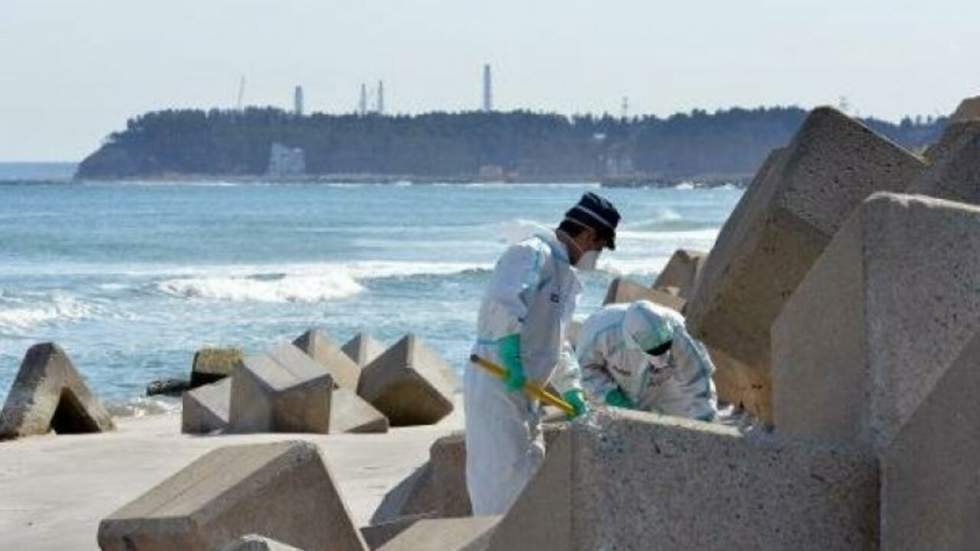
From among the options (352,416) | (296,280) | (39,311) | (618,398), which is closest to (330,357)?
(352,416)

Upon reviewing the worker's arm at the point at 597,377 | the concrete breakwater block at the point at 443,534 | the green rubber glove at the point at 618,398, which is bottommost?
the green rubber glove at the point at 618,398

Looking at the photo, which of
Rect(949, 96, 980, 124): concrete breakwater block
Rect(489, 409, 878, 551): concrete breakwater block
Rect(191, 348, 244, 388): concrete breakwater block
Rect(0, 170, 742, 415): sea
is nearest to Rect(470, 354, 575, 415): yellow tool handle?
Rect(0, 170, 742, 415): sea

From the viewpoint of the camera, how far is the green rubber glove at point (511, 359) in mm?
6992

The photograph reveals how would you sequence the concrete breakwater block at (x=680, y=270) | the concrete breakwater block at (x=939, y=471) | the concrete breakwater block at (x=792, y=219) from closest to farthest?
Result: the concrete breakwater block at (x=939, y=471) < the concrete breakwater block at (x=792, y=219) < the concrete breakwater block at (x=680, y=270)

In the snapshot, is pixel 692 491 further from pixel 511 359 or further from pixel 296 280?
pixel 296 280

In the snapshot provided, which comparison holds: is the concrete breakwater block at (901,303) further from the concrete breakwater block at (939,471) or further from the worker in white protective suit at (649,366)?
the worker in white protective suit at (649,366)

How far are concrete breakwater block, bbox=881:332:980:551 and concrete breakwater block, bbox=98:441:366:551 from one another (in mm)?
2168

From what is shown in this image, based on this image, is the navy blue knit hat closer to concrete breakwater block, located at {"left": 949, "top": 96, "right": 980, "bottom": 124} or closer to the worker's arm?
the worker's arm

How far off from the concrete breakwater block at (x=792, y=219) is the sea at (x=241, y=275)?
0.72m

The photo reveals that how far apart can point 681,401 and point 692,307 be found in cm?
120

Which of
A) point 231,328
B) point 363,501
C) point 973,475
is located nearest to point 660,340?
point 363,501

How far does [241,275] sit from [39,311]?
10.9 m

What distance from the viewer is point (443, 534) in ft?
17.0

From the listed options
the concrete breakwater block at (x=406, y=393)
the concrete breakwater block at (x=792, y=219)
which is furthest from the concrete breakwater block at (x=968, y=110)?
the concrete breakwater block at (x=406, y=393)
